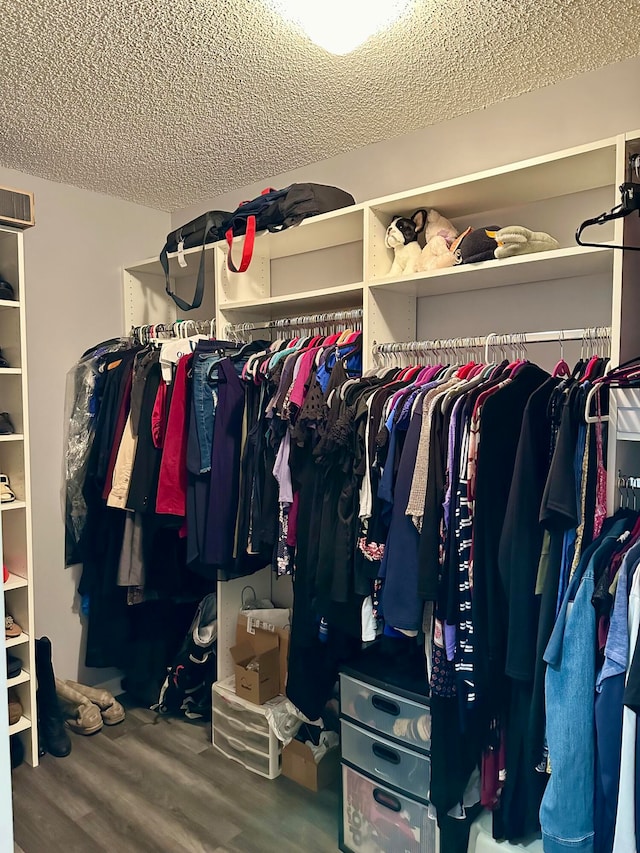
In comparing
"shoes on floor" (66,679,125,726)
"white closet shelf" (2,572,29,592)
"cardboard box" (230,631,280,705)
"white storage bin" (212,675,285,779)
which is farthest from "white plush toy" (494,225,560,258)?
"shoes on floor" (66,679,125,726)

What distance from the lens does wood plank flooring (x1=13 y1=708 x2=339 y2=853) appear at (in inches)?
84.4

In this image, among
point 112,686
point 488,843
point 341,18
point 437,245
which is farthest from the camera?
point 112,686

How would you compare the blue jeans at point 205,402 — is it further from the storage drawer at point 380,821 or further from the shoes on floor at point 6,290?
the storage drawer at point 380,821

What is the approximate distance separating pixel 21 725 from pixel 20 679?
0.63 feet

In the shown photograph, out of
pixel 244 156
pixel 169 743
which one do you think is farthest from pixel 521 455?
pixel 169 743

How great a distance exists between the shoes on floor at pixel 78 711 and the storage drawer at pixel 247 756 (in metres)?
0.56

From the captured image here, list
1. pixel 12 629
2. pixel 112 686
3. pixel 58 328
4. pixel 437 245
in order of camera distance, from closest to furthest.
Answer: pixel 437 245 < pixel 12 629 < pixel 58 328 < pixel 112 686

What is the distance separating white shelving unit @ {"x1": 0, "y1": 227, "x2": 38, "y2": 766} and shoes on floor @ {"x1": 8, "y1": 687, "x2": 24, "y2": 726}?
0.05 ft

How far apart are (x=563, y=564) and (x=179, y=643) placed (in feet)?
6.86

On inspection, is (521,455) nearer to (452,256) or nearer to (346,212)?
(452,256)

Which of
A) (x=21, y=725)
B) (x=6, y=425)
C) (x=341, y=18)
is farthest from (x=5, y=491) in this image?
(x=341, y=18)

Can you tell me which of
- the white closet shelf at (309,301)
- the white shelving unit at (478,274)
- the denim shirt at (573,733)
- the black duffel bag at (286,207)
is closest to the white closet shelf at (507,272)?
the white shelving unit at (478,274)

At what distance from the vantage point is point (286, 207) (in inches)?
95.0

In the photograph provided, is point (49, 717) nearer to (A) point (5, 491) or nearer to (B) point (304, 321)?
(A) point (5, 491)
